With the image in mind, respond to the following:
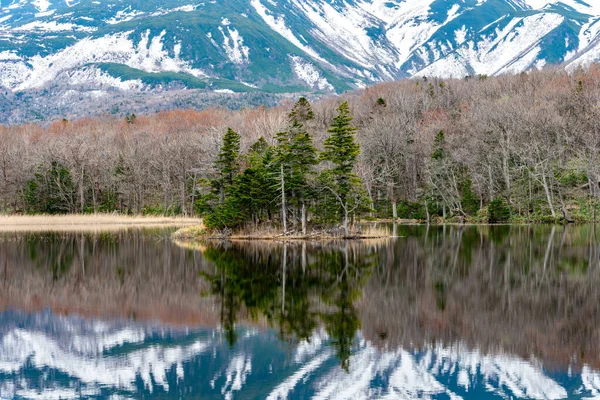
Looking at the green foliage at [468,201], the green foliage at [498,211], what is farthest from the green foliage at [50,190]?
the green foliage at [498,211]

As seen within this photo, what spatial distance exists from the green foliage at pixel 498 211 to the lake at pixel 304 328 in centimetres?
3671

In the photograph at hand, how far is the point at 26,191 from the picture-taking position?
84938mm

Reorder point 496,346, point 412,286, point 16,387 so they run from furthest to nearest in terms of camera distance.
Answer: point 412,286
point 496,346
point 16,387

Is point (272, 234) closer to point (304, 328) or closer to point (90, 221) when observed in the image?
point (90, 221)

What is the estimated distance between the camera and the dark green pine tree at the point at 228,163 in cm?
5356

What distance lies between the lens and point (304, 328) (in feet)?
64.8

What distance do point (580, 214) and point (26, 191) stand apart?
6469 cm

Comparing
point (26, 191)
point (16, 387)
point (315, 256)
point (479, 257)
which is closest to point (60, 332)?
point (16, 387)

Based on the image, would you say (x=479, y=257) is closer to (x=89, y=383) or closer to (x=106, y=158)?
(x=89, y=383)

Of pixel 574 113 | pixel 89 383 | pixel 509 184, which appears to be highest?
A: pixel 574 113

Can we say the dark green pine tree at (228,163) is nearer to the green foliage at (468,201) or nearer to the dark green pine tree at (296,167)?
the dark green pine tree at (296,167)

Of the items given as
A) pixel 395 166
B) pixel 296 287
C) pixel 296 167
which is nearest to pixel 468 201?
pixel 395 166

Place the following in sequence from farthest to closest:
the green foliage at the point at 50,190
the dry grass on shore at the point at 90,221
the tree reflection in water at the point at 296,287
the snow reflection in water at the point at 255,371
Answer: the green foliage at the point at 50,190 → the dry grass on shore at the point at 90,221 → the tree reflection in water at the point at 296,287 → the snow reflection in water at the point at 255,371

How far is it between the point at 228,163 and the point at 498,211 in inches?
1324
